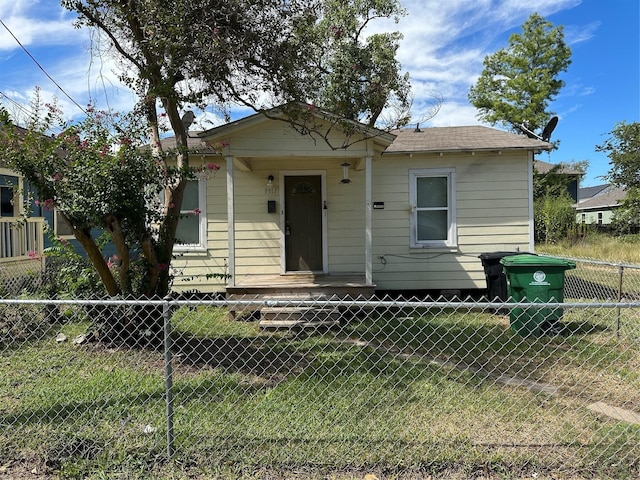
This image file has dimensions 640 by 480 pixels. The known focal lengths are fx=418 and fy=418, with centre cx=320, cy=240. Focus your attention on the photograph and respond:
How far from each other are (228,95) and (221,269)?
3.97 meters

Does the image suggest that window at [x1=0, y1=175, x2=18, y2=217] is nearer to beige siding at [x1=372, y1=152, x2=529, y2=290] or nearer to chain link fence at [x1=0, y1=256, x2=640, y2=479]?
chain link fence at [x1=0, y1=256, x2=640, y2=479]

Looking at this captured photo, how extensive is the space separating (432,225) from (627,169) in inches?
651

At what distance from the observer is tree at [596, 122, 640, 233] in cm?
1922

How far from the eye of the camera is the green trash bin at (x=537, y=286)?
220 inches

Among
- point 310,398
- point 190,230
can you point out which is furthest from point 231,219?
point 310,398

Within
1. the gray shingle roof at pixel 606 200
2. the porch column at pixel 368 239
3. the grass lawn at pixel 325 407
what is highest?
the gray shingle roof at pixel 606 200

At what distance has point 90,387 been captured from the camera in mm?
3875

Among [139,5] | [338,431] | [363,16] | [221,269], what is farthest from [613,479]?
[363,16]

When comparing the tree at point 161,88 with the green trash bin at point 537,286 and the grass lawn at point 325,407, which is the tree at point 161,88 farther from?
the green trash bin at point 537,286

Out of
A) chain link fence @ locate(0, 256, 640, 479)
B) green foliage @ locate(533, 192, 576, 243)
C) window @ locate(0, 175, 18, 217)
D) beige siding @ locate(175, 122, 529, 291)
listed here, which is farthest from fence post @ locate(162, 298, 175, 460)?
green foliage @ locate(533, 192, 576, 243)

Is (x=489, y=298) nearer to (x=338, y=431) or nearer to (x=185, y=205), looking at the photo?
(x=338, y=431)

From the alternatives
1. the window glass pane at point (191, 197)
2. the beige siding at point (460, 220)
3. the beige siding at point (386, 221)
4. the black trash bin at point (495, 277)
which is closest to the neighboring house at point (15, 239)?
the window glass pane at point (191, 197)

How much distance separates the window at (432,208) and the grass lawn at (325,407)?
3.11 m

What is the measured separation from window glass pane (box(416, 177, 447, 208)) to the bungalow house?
20 millimetres
